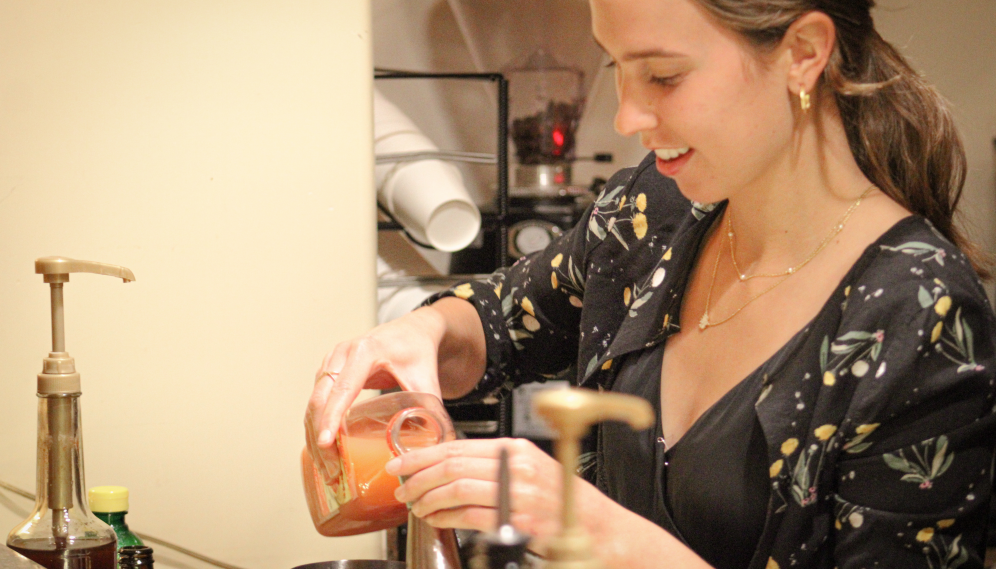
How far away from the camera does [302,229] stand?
123 cm

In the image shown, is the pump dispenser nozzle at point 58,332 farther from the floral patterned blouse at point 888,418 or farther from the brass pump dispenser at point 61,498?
the floral patterned blouse at point 888,418

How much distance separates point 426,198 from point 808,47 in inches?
41.9

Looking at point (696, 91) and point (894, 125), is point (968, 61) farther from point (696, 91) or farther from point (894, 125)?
point (696, 91)

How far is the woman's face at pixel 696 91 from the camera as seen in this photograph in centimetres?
84

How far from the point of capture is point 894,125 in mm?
915

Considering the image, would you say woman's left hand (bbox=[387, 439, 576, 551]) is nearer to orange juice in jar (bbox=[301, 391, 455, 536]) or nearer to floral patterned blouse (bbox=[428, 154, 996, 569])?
orange juice in jar (bbox=[301, 391, 455, 536])

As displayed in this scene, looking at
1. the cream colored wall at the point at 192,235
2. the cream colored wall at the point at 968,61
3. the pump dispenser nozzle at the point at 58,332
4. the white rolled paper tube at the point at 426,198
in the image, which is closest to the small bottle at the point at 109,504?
the pump dispenser nozzle at the point at 58,332

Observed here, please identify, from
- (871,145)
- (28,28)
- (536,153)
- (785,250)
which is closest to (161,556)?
(28,28)

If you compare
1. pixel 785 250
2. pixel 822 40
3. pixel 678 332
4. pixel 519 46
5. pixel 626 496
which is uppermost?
pixel 519 46

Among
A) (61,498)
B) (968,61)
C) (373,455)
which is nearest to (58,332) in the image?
(61,498)

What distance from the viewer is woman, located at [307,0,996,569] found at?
0.77 meters

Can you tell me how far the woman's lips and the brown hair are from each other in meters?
0.16

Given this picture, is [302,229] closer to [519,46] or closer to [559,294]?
[559,294]

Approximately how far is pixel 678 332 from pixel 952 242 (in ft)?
1.05
